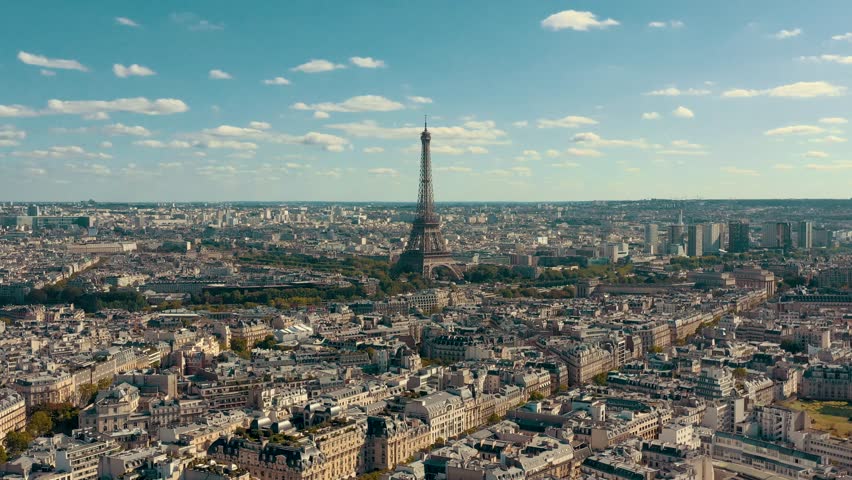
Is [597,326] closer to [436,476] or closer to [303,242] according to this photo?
[436,476]

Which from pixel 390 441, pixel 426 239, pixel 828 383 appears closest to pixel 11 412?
pixel 390 441

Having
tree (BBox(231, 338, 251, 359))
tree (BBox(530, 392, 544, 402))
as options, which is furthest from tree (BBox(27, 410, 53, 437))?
tree (BBox(530, 392, 544, 402))

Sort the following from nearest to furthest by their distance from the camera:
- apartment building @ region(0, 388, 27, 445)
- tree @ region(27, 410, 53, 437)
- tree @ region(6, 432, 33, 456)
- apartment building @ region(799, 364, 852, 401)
A: tree @ region(6, 432, 33, 456), tree @ region(27, 410, 53, 437), apartment building @ region(0, 388, 27, 445), apartment building @ region(799, 364, 852, 401)

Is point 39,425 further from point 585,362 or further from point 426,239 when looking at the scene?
point 426,239

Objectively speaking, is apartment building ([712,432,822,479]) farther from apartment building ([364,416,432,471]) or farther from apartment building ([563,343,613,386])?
apartment building ([563,343,613,386])

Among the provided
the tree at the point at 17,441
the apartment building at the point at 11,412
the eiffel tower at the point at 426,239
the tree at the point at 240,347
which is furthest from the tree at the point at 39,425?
the eiffel tower at the point at 426,239

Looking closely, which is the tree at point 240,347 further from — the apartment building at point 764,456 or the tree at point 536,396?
the apartment building at point 764,456
